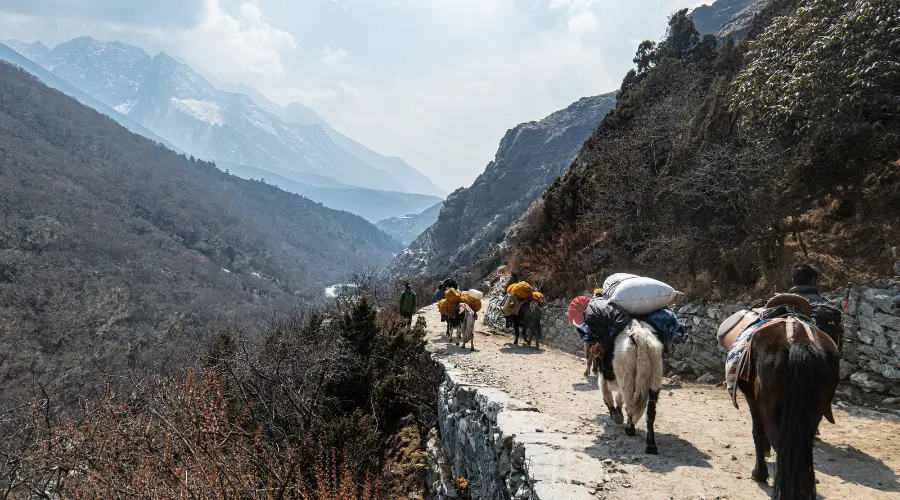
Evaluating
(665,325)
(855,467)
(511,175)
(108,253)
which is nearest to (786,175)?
(665,325)

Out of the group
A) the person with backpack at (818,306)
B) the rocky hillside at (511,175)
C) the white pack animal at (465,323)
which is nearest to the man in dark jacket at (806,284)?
the person with backpack at (818,306)

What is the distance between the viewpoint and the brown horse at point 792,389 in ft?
10.1

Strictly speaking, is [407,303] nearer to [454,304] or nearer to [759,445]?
[454,304]

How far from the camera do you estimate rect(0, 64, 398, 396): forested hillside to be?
52094 millimetres

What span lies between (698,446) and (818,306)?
1951 mm

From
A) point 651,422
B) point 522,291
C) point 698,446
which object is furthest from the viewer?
point 522,291

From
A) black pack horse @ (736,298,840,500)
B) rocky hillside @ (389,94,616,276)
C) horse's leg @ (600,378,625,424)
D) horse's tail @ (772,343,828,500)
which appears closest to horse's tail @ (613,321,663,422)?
horse's leg @ (600,378,625,424)

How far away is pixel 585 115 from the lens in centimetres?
11956

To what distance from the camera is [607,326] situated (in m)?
5.41

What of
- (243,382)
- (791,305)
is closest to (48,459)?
(243,382)

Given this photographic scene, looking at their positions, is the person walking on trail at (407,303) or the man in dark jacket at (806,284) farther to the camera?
the person walking on trail at (407,303)

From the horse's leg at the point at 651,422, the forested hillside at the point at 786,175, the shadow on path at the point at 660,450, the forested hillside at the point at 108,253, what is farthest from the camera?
the forested hillside at the point at 108,253

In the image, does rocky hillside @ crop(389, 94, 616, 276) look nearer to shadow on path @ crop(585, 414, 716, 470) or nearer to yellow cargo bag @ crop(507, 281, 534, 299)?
yellow cargo bag @ crop(507, 281, 534, 299)

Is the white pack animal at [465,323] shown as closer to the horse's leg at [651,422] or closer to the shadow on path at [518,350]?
the shadow on path at [518,350]
